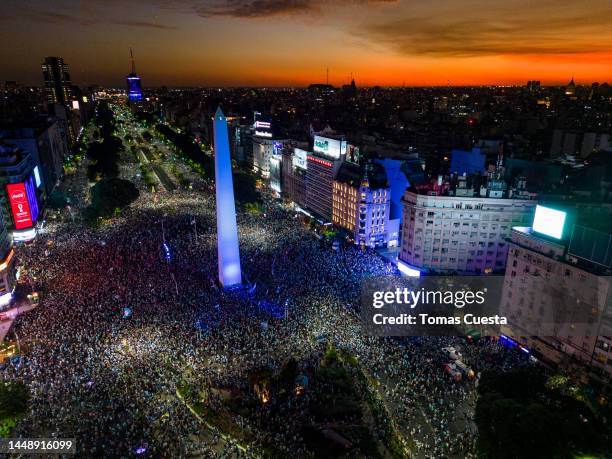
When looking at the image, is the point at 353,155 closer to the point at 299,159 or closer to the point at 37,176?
the point at 299,159

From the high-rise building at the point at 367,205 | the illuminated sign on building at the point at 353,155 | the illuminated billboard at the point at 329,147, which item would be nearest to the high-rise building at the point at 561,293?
the high-rise building at the point at 367,205

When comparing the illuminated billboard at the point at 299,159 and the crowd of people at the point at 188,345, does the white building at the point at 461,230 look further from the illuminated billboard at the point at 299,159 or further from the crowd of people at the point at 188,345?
the illuminated billboard at the point at 299,159

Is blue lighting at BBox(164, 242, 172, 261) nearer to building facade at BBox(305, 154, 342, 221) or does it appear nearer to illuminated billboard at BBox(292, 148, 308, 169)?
building facade at BBox(305, 154, 342, 221)

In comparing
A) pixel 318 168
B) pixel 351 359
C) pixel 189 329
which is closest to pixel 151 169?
pixel 318 168

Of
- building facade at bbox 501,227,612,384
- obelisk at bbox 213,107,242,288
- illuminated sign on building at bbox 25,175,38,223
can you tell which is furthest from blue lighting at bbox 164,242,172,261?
building facade at bbox 501,227,612,384

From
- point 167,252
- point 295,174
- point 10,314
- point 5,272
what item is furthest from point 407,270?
point 5,272
